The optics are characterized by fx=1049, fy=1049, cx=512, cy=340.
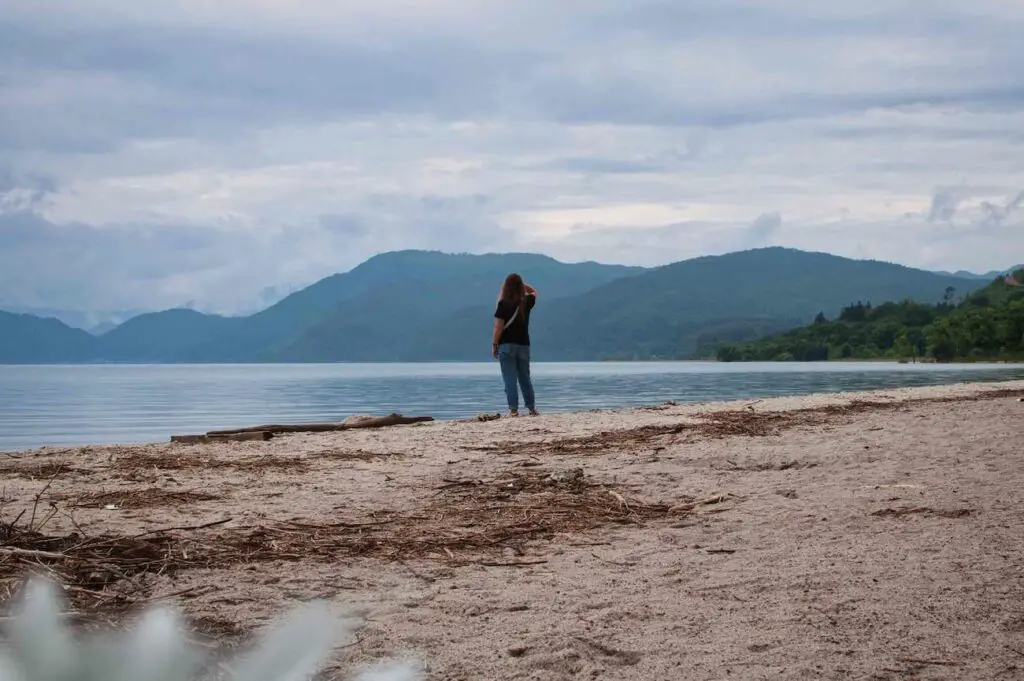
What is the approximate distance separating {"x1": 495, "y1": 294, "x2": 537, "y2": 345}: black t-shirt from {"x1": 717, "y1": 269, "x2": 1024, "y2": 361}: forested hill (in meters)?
114

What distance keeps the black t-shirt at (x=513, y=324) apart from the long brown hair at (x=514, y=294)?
0.05m

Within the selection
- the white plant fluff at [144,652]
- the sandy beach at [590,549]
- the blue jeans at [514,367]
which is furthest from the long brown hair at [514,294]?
the white plant fluff at [144,652]

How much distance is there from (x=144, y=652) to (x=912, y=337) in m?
162

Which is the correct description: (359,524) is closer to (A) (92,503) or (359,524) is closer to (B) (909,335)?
(A) (92,503)

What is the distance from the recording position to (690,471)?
810cm

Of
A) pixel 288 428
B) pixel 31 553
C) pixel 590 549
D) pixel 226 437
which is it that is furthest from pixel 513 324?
pixel 31 553

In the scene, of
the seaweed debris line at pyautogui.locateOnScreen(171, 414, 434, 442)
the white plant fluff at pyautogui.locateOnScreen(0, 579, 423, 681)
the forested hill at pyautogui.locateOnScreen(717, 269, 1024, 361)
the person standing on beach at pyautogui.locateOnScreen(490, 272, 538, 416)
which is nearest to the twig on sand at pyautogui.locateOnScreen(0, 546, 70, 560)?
the white plant fluff at pyautogui.locateOnScreen(0, 579, 423, 681)

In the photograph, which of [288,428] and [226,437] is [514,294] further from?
[226,437]

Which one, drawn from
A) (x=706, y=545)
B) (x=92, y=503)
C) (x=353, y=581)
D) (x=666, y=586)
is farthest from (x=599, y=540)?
(x=92, y=503)

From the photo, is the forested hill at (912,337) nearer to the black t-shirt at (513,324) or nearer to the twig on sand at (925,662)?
the black t-shirt at (513,324)

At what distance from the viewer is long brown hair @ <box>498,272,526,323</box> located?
1579 cm

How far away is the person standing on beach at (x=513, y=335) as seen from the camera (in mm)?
15789

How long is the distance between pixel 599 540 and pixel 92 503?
3.35 metres

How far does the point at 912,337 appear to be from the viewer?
6053 inches
